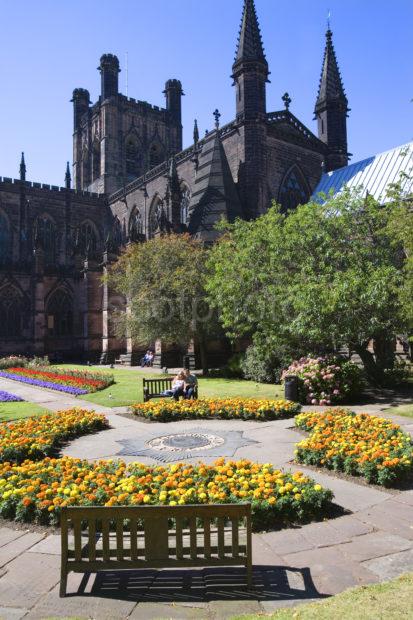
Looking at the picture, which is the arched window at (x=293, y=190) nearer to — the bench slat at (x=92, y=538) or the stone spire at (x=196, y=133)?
the stone spire at (x=196, y=133)

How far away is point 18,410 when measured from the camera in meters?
13.5

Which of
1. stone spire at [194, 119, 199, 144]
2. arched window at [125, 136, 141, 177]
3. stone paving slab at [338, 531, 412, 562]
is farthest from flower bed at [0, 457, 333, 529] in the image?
arched window at [125, 136, 141, 177]

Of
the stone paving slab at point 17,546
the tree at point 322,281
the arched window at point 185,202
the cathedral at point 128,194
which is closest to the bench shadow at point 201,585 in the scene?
the stone paving slab at point 17,546

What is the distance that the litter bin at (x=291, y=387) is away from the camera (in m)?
14.0

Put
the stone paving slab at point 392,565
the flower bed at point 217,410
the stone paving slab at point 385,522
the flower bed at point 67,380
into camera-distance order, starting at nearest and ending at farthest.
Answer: the stone paving slab at point 392,565 < the stone paving slab at point 385,522 < the flower bed at point 217,410 < the flower bed at point 67,380

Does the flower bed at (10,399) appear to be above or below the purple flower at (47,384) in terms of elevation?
below

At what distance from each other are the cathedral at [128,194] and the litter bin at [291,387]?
585 inches

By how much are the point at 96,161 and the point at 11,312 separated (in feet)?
78.9

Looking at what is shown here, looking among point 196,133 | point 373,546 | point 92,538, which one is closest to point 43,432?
point 92,538

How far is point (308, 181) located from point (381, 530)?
34738mm

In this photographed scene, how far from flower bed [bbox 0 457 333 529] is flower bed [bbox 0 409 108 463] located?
135 centimetres

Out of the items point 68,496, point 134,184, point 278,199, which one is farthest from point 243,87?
point 68,496

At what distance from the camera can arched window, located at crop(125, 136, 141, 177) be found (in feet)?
177

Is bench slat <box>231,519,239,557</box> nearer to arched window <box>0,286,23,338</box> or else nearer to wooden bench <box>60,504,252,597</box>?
wooden bench <box>60,504,252,597</box>
